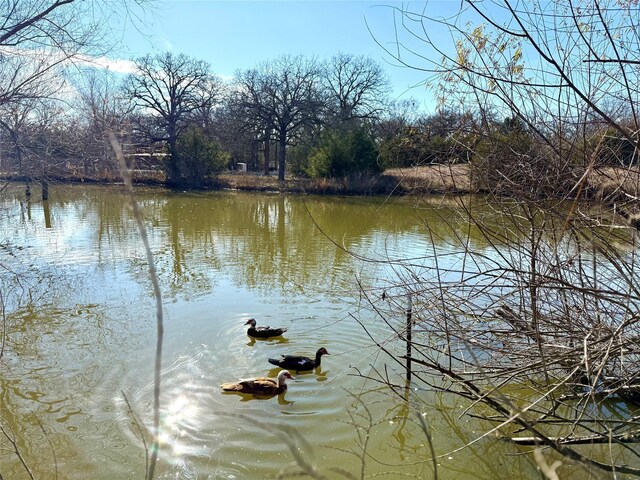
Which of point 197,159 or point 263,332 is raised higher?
point 197,159

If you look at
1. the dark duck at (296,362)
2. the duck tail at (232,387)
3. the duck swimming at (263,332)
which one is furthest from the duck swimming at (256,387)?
the duck swimming at (263,332)

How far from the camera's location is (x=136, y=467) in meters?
3.83

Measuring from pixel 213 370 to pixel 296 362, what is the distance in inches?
40.4

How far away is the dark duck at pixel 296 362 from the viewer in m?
5.56

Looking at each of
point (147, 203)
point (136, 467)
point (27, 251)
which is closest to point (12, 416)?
point (136, 467)

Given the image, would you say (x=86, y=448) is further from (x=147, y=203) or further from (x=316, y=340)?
(x=147, y=203)

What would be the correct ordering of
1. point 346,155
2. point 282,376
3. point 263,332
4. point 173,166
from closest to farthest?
point 282,376 → point 263,332 → point 346,155 → point 173,166

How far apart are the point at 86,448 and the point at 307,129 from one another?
1278 inches

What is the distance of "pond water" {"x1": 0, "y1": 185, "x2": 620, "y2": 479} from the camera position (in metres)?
3.88

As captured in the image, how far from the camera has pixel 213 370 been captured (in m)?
5.52

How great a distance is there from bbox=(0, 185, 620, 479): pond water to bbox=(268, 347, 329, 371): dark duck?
0.11 meters

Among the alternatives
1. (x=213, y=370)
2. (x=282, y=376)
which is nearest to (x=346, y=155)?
(x=213, y=370)

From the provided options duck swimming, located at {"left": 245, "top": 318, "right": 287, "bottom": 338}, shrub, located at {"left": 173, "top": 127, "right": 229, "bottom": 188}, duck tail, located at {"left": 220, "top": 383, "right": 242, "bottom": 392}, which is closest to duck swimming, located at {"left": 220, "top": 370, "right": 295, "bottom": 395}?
duck tail, located at {"left": 220, "top": 383, "right": 242, "bottom": 392}

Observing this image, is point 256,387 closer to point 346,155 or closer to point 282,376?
point 282,376
